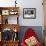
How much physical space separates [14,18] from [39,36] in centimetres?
118

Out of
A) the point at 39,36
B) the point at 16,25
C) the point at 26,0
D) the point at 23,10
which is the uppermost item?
the point at 26,0

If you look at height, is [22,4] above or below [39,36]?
above

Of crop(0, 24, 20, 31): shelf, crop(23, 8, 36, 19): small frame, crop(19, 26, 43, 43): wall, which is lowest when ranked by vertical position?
crop(19, 26, 43, 43): wall

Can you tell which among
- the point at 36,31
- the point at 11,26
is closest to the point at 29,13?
the point at 36,31

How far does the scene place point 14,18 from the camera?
19.2ft

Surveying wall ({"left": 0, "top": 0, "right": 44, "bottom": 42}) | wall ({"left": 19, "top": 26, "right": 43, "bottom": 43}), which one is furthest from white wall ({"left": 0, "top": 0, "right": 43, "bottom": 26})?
wall ({"left": 19, "top": 26, "right": 43, "bottom": 43})

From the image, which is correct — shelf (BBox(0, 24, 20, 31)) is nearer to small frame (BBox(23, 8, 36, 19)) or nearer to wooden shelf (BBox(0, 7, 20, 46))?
wooden shelf (BBox(0, 7, 20, 46))

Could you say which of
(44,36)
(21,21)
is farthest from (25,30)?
(44,36)

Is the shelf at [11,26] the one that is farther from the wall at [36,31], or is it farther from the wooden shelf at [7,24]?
the wall at [36,31]

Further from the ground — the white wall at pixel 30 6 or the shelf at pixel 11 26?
the white wall at pixel 30 6

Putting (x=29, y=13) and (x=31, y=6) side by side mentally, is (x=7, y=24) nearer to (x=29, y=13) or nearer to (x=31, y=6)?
(x=29, y=13)

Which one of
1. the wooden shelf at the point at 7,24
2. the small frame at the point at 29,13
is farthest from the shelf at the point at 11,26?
the small frame at the point at 29,13

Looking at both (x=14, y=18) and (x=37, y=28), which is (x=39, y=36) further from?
(x=14, y=18)

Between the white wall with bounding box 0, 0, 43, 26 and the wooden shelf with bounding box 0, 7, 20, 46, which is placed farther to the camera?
the white wall with bounding box 0, 0, 43, 26
